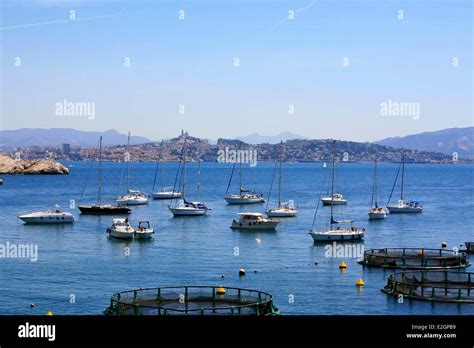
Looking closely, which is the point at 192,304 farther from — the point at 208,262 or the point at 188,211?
the point at 188,211

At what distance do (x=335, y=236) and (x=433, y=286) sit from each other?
1373 inches

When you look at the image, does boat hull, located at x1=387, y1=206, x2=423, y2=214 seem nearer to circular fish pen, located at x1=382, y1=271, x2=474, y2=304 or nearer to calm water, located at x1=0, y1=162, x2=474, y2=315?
calm water, located at x1=0, y1=162, x2=474, y2=315

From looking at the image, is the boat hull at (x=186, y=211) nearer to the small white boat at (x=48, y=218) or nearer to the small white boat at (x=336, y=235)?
the small white boat at (x=48, y=218)

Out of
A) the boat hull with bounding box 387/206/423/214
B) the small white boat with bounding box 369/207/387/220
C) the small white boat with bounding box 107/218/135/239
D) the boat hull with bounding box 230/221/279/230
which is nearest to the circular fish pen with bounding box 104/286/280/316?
the small white boat with bounding box 107/218/135/239

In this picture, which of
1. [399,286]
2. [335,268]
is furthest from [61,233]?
[399,286]

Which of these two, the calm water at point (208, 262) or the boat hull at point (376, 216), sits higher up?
the boat hull at point (376, 216)

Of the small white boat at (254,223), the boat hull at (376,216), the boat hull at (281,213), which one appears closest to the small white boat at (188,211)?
the boat hull at (281,213)

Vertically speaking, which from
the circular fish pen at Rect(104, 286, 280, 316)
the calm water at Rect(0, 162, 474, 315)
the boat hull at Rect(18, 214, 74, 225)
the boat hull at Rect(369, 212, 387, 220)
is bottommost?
the calm water at Rect(0, 162, 474, 315)

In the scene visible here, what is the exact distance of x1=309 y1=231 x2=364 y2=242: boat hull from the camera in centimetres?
8119

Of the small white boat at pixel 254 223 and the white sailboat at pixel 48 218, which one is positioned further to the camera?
the white sailboat at pixel 48 218

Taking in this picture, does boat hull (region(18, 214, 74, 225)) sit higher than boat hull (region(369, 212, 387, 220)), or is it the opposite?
boat hull (region(369, 212, 387, 220))

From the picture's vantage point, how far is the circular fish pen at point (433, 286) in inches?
1774

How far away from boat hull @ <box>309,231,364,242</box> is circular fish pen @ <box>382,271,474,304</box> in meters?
27.2

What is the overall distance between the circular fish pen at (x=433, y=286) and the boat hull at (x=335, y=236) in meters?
27.2
